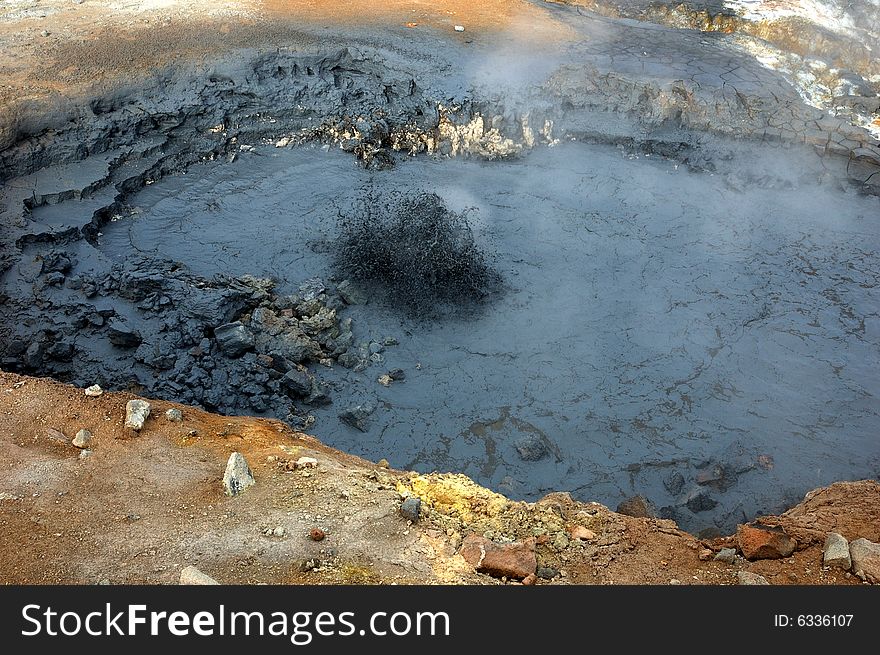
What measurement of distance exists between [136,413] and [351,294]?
118 inches

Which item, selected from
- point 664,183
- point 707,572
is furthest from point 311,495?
point 664,183

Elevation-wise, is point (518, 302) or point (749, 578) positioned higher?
point (749, 578)

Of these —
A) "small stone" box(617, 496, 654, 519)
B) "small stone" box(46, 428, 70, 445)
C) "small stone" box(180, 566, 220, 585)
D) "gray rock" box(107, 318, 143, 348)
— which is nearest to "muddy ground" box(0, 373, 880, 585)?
"small stone" box(46, 428, 70, 445)

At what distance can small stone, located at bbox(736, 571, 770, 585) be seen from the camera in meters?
4.07

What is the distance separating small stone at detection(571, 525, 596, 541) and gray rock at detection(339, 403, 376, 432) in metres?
2.30

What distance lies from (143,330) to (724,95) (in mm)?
8516

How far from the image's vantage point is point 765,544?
4.41 m

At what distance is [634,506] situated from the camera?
5.56 m

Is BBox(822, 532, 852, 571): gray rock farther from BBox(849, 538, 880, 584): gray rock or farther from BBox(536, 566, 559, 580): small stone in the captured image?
BBox(536, 566, 559, 580): small stone

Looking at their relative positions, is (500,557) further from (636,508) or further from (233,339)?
(233,339)

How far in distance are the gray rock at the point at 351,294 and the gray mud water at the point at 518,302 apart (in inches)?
1.3

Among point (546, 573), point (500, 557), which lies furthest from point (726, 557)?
point (500, 557)

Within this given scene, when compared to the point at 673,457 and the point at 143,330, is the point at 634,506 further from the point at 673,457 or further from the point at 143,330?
the point at 143,330

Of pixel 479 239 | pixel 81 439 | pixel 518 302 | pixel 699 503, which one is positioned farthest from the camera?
pixel 479 239
